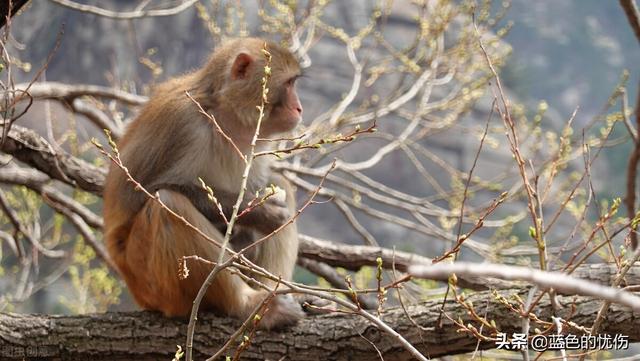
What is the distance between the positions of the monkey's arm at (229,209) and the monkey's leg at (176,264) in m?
0.16

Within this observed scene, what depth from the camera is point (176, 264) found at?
5.61 m

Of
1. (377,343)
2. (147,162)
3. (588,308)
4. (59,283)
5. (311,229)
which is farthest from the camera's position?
(311,229)

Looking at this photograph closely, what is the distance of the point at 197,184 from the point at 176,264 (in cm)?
73

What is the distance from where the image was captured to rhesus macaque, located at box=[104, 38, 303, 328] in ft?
18.5

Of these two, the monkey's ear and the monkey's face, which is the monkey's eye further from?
the monkey's ear

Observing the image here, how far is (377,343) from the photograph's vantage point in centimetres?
491

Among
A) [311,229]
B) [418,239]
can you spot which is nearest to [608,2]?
[418,239]

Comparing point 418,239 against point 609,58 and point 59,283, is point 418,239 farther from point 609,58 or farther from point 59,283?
point 609,58

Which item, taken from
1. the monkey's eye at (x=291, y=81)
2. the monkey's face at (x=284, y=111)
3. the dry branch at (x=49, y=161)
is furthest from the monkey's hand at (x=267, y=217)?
the dry branch at (x=49, y=161)

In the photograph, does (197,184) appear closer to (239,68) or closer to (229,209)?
(229,209)

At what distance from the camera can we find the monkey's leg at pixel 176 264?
556cm

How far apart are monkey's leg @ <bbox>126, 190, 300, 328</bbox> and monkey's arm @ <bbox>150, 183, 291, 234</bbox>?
16 cm

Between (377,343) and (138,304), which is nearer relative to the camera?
(377,343)

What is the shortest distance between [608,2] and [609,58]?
3860 mm
